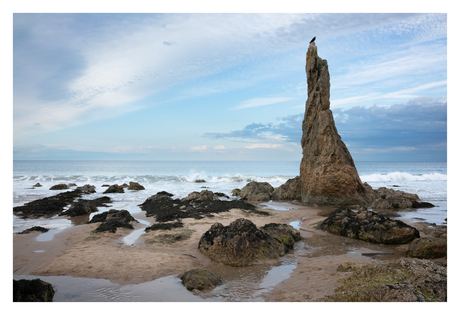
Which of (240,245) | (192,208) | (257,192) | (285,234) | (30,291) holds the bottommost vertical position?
(192,208)

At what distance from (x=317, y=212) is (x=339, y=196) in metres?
3.06

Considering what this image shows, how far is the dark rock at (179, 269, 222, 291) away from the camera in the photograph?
4.38m

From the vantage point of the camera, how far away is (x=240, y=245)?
6043mm

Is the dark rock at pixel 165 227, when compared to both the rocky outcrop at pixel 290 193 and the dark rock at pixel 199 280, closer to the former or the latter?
the dark rock at pixel 199 280

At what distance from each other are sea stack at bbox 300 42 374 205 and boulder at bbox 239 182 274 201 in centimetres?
277

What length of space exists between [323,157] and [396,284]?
42.2ft

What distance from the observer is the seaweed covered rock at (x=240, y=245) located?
5.88 m

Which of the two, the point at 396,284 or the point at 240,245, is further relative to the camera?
the point at 240,245

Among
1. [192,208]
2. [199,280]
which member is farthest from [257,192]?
[199,280]

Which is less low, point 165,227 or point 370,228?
point 370,228

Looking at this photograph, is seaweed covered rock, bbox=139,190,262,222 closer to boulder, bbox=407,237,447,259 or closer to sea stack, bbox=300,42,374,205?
sea stack, bbox=300,42,374,205

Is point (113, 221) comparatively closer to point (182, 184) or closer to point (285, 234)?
point (285, 234)

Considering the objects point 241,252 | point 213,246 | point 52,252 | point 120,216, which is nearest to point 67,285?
point 52,252

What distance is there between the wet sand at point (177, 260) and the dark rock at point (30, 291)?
123 centimetres
